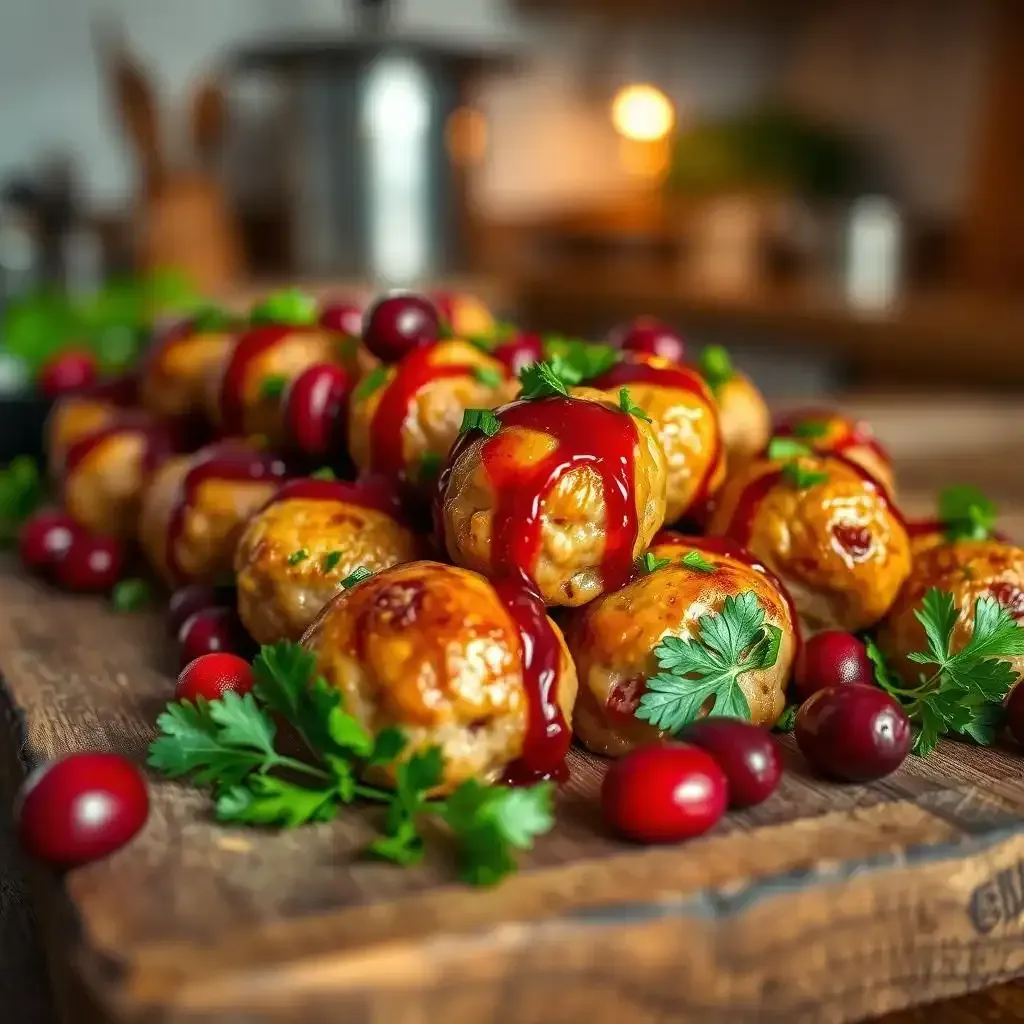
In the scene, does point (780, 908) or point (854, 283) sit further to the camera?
point (854, 283)

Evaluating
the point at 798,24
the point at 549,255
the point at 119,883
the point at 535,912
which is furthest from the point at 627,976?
the point at 798,24

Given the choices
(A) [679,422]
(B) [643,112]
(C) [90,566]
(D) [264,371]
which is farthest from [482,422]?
(B) [643,112]

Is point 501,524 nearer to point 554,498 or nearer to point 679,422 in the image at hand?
point 554,498

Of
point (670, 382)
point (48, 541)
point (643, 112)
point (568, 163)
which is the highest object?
point (670, 382)

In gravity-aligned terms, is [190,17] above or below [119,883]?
above

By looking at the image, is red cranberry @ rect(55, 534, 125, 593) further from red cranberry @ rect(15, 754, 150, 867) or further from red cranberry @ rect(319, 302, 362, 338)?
red cranberry @ rect(15, 754, 150, 867)

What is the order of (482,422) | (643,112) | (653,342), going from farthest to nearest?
(643,112) → (653,342) → (482,422)

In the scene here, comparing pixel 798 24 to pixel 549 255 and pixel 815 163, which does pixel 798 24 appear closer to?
pixel 815 163
